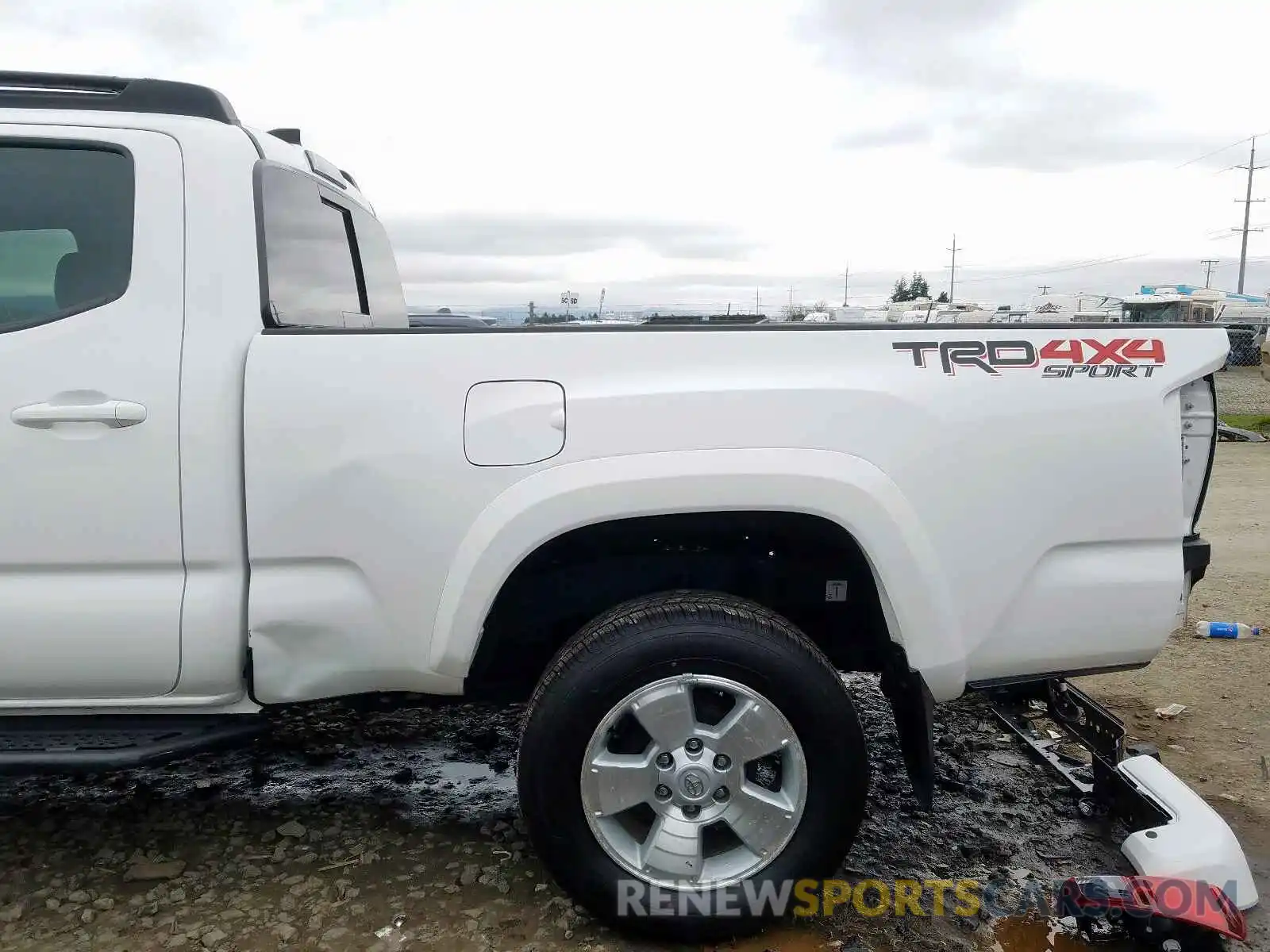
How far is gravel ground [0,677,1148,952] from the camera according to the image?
2.48m

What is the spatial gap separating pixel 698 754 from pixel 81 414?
167 centimetres

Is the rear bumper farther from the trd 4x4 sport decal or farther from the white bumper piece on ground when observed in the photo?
the white bumper piece on ground

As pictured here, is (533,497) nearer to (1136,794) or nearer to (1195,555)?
(1195,555)

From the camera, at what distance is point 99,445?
7.45 feet

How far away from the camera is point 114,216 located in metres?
2.40

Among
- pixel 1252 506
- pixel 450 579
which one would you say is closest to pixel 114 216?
pixel 450 579

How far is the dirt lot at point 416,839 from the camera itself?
248 cm

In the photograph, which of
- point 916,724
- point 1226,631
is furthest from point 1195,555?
point 1226,631

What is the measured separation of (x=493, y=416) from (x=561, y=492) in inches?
A: 9.6

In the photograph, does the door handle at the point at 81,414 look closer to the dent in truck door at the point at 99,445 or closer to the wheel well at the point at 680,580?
the dent in truck door at the point at 99,445

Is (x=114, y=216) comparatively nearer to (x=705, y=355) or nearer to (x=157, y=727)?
(x=157, y=727)

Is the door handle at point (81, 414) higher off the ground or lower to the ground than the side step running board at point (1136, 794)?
higher

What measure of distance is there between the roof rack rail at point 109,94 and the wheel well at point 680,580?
4.77ft

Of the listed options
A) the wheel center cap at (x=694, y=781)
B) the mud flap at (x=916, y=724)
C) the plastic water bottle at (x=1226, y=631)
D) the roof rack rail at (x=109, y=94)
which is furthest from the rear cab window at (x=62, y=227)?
the plastic water bottle at (x=1226, y=631)
